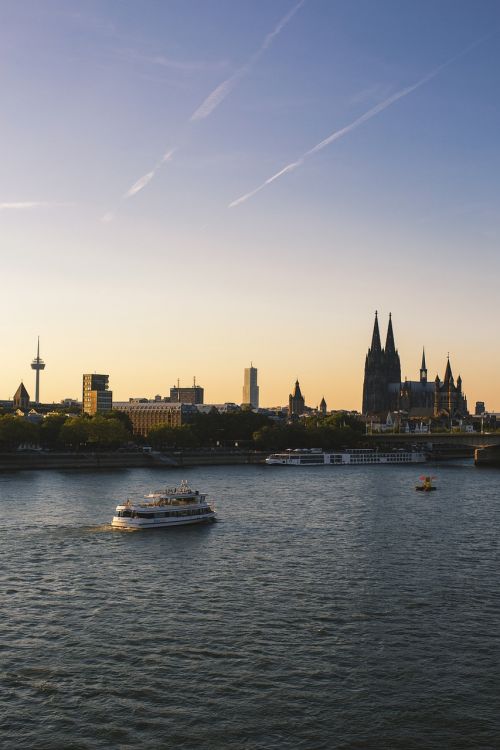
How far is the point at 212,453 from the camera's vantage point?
17862 centimetres

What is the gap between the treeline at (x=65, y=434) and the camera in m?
166

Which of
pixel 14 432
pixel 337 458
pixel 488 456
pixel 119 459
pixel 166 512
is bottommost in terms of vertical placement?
pixel 166 512

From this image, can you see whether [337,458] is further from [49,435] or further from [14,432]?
[14,432]

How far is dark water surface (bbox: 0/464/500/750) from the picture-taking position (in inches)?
1204

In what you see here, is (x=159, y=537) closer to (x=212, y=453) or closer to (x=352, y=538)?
(x=352, y=538)

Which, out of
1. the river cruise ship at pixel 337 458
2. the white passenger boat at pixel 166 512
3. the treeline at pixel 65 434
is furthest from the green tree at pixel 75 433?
the white passenger boat at pixel 166 512

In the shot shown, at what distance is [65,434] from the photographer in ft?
579

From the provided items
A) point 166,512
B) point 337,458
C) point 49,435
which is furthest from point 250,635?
point 49,435

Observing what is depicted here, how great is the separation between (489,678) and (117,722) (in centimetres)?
1548

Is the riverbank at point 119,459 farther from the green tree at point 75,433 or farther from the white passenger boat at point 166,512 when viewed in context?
the white passenger boat at point 166,512

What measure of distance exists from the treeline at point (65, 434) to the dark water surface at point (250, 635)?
8810 centimetres

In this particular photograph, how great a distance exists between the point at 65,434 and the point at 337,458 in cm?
5780

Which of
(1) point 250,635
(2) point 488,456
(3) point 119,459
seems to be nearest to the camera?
(1) point 250,635

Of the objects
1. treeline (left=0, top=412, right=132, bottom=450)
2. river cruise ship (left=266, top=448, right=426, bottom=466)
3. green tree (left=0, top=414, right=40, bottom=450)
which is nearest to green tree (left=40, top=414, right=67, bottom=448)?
treeline (left=0, top=412, right=132, bottom=450)
